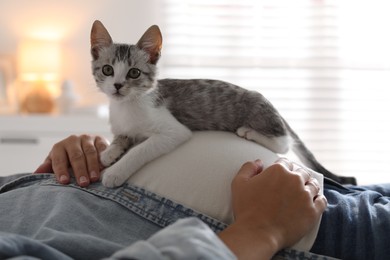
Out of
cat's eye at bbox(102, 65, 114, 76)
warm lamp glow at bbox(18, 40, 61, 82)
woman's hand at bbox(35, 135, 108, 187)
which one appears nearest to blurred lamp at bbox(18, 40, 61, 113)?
warm lamp glow at bbox(18, 40, 61, 82)

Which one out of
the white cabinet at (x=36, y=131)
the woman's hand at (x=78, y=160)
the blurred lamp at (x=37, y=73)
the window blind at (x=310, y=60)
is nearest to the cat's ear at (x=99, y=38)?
the woman's hand at (x=78, y=160)

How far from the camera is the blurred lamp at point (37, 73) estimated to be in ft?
10.0

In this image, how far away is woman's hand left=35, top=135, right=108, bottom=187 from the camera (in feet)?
3.18

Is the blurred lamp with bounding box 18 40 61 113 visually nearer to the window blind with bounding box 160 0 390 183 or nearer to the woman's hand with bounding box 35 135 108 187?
the window blind with bounding box 160 0 390 183

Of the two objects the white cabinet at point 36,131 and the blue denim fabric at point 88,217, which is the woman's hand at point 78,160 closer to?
the blue denim fabric at point 88,217

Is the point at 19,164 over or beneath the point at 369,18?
beneath

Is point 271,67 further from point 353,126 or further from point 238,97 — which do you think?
point 238,97

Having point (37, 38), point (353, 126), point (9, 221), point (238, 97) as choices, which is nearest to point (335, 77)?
point (353, 126)

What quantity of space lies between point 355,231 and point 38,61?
269 cm

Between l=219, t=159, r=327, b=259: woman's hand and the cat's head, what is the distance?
38 cm

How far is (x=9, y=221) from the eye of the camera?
0.79 metres

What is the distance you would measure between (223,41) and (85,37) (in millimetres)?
963

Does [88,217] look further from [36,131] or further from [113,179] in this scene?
[36,131]

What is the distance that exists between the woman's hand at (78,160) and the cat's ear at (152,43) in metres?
0.25
